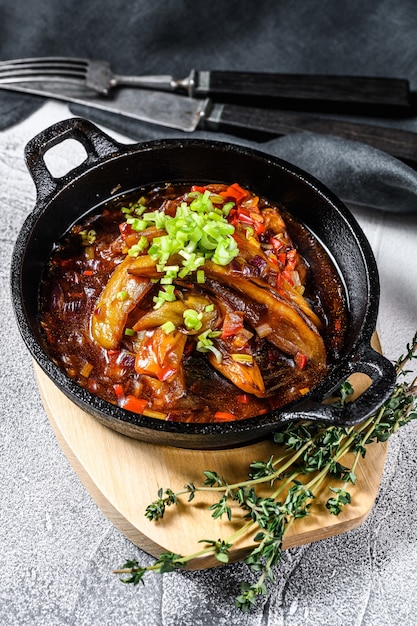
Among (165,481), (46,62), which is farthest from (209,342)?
(46,62)

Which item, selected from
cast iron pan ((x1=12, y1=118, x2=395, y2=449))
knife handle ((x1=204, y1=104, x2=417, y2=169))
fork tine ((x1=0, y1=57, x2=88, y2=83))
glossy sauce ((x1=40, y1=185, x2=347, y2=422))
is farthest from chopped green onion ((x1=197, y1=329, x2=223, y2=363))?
fork tine ((x1=0, y1=57, x2=88, y2=83))

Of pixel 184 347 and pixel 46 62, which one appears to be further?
pixel 46 62

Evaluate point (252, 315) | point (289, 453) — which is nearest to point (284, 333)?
point (252, 315)

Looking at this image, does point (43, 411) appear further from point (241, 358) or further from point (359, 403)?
point (359, 403)

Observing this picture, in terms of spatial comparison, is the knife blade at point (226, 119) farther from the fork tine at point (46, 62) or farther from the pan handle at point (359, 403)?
the pan handle at point (359, 403)

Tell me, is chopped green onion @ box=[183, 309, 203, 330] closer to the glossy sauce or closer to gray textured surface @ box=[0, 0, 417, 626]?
the glossy sauce

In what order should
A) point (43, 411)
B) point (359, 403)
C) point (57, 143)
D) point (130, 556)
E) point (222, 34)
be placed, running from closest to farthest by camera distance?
1. point (359, 403)
2. point (130, 556)
3. point (57, 143)
4. point (43, 411)
5. point (222, 34)
